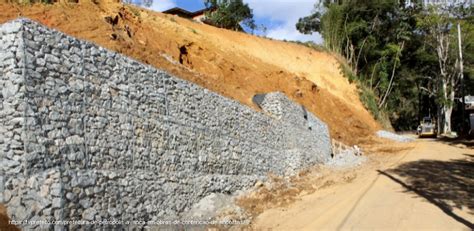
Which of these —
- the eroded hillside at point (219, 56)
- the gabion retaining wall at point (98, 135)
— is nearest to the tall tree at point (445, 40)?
the eroded hillside at point (219, 56)

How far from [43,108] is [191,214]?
508cm

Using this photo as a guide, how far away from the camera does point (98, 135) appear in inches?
362

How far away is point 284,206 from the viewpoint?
48.2 feet

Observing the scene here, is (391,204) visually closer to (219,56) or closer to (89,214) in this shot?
(89,214)

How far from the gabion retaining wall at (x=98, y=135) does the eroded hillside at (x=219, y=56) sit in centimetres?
485

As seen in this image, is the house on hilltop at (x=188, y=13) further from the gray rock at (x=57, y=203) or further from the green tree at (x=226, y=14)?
the gray rock at (x=57, y=203)

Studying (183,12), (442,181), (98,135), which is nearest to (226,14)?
(183,12)

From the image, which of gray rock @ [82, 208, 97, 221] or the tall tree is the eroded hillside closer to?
gray rock @ [82, 208, 97, 221]

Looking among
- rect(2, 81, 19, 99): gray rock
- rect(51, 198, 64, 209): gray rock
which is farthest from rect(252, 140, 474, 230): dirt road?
rect(2, 81, 19, 99): gray rock

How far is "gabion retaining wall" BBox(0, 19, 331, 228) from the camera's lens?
24.8 feet

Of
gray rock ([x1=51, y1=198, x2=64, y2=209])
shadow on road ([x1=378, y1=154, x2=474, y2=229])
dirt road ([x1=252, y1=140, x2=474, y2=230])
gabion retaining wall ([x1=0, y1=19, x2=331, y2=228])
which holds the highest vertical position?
gabion retaining wall ([x1=0, y1=19, x2=331, y2=228])

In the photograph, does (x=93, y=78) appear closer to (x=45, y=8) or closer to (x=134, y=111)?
(x=134, y=111)

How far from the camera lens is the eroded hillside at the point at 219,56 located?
52.6 ft

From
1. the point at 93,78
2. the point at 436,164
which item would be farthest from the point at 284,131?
the point at 93,78
